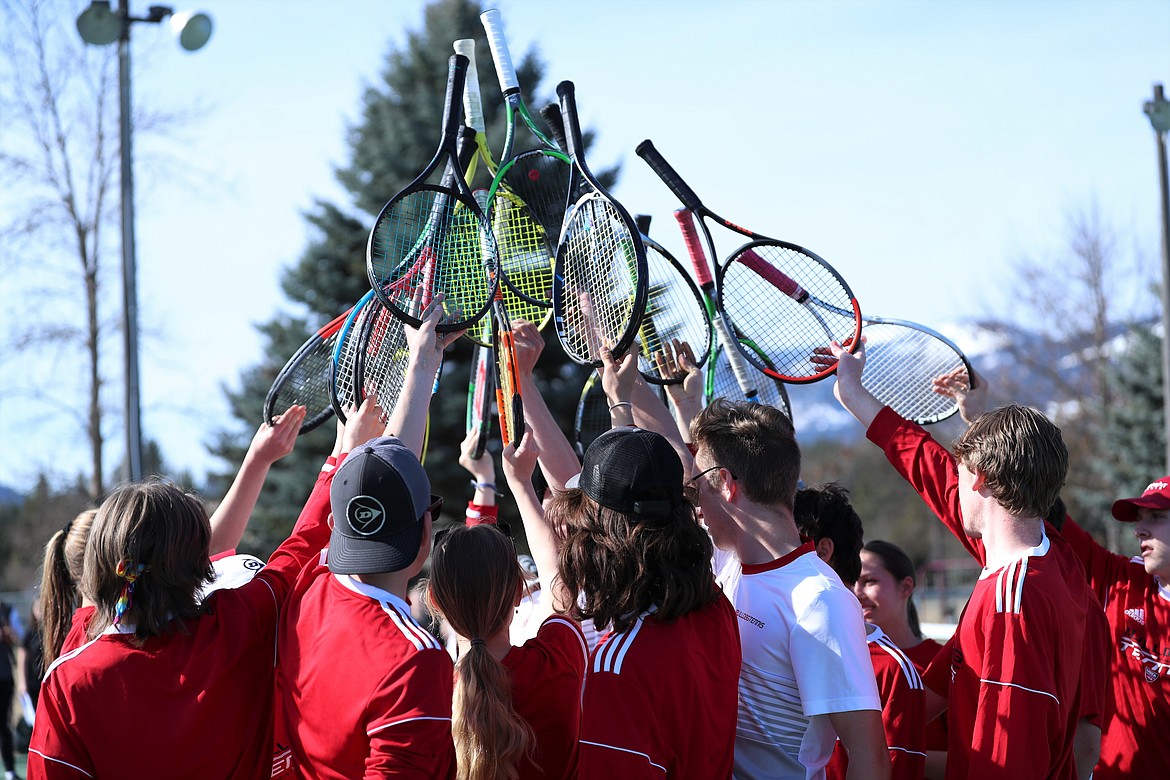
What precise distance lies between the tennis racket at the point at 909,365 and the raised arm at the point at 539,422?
130cm

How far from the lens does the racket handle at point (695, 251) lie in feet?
15.9

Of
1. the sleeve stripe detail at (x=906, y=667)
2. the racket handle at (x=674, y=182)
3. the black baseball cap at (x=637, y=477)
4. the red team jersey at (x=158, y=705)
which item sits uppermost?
the racket handle at (x=674, y=182)

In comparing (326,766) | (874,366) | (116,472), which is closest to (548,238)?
(874,366)

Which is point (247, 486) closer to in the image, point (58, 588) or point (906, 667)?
point (58, 588)

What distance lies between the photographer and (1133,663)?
4.34 meters

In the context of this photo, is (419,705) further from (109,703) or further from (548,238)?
(548,238)

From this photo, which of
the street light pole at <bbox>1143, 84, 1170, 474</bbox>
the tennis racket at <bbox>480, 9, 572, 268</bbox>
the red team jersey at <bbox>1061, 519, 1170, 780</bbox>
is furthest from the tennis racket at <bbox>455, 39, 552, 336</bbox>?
the street light pole at <bbox>1143, 84, 1170, 474</bbox>

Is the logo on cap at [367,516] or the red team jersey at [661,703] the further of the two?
the logo on cap at [367,516]

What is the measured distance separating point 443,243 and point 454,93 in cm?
59

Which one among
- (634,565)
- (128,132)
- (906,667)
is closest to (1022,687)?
(906,667)

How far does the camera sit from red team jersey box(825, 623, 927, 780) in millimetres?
3473

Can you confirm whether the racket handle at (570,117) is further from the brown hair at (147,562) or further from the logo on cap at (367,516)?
the brown hair at (147,562)

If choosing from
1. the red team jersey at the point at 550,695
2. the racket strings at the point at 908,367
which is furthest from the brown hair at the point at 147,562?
the racket strings at the point at 908,367

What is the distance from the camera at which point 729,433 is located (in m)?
3.29
